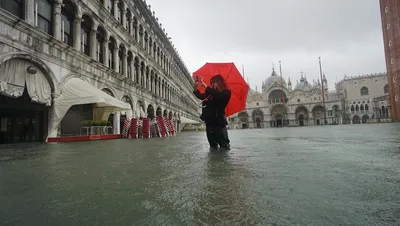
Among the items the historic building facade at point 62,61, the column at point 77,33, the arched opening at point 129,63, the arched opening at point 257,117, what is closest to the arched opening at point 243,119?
the arched opening at point 257,117

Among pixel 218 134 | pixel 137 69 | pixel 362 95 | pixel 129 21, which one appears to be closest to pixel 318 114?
pixel 362 95

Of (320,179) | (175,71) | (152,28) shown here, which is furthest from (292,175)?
(175,71)

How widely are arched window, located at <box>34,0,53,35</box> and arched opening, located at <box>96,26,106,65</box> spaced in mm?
3656

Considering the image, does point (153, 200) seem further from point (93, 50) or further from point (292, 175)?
point (93, 50)

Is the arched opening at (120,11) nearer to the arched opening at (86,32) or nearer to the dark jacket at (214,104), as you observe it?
the arched opening at (86,32)

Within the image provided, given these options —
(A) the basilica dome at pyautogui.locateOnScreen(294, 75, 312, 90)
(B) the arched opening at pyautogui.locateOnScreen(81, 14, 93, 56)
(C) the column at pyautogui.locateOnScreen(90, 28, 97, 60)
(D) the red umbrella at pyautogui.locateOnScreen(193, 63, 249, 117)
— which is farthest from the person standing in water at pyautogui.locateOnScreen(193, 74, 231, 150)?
(A) the basilica dome at pyautogui.locateOnScreen(294, 75, 312, 90)

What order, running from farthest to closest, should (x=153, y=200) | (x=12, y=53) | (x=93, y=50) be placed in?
(x=93, y=50), (x=12, y=53), (x=153, y=200)

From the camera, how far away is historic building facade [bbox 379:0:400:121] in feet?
124

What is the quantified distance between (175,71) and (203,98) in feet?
103

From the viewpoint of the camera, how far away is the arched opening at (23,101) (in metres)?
8.19

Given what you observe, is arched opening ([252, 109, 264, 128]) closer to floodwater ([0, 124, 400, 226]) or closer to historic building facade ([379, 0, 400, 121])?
historic building facade ([379, 0, 400, 121])

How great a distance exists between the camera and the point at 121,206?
1.39m

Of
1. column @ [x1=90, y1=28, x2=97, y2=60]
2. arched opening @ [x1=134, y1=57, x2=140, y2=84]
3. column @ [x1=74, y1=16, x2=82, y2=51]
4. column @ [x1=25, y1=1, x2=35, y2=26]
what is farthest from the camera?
arched opening @ [x1=134, y1=57, x2=140, y2=84]

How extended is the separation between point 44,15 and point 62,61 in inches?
81.1
